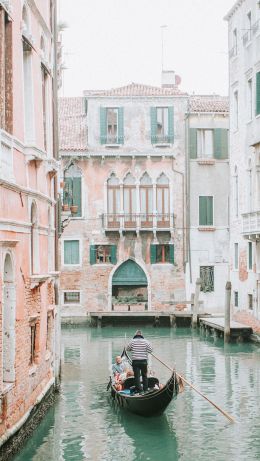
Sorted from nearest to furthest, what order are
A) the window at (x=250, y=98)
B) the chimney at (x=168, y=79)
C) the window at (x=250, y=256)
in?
1. the window at (x=250, y=98)
2. the window at (x=250, y=256)
3. the chimney at (x=168, y=79)

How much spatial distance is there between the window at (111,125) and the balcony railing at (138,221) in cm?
237

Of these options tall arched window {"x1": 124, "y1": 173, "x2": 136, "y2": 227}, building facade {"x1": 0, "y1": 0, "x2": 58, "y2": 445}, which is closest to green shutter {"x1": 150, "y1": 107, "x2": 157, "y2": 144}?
tall arched window {"x1": 124, "y1": 173, "x2": 136, "y2": 227}

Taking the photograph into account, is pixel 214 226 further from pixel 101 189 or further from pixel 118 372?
pixel 118 372

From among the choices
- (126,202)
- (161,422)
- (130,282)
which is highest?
(126,202)

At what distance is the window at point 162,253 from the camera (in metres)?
25.9

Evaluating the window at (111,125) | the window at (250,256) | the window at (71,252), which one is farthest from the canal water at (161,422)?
the window at (111,125)

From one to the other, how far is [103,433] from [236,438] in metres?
1.64

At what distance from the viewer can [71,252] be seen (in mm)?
25828

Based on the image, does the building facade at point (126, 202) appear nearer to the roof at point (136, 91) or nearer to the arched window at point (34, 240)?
the roof at point (136, 91)

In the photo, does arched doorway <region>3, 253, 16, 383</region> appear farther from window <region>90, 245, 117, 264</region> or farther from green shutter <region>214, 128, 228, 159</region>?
green shutter <region>214, 128, 228, 159</region>

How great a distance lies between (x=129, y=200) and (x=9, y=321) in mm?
17417

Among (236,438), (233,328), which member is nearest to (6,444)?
(236,438)

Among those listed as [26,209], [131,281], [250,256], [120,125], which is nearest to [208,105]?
[120,125]

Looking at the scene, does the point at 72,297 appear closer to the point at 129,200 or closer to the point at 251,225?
the point at 129,200
